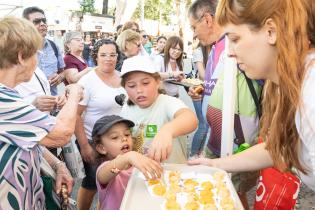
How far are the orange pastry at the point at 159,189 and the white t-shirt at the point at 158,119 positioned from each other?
0.54m

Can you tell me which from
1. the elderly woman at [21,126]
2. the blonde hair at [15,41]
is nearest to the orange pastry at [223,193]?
the elderly woman at [21,126]

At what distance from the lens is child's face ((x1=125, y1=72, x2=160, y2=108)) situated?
201 cm

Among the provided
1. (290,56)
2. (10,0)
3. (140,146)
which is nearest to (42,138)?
(140,146)

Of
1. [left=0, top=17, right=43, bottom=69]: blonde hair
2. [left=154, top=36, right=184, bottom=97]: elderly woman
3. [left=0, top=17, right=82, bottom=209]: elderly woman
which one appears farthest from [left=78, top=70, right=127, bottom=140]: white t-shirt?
[left=154, top=36, right=184, bottom=97]: elderly woman

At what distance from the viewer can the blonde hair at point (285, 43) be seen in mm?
1049

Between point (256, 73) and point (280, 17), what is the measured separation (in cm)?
19

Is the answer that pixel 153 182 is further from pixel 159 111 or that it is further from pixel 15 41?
pixel 15 41

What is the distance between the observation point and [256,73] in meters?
1.17

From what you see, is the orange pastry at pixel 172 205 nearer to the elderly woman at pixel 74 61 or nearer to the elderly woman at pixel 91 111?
the elderly woman at pixel 91 111

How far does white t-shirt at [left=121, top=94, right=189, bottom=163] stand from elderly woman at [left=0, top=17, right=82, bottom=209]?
1.33ft

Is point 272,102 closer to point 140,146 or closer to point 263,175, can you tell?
point 263,175

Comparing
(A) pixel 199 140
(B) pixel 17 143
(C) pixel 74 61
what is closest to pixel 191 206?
(B) pixel 17 143

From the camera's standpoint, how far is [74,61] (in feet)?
14.3

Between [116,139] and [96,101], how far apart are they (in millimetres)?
755
